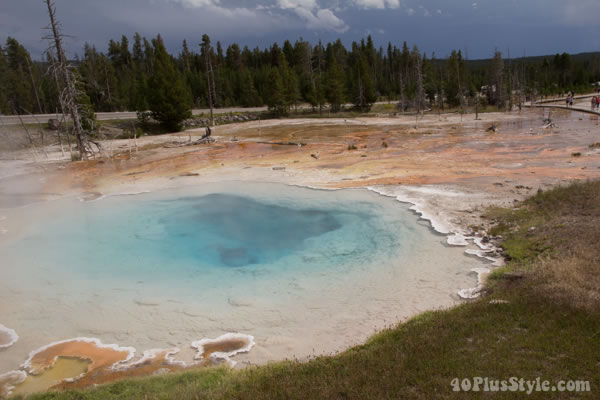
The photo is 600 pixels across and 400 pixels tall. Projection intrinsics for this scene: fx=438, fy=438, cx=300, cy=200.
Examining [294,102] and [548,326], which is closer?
[548,326]

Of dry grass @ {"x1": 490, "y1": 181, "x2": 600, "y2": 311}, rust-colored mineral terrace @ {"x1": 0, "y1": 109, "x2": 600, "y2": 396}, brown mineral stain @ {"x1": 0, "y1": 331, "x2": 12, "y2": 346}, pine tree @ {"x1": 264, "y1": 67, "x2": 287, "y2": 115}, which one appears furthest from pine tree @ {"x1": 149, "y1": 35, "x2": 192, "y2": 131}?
brown mineral stain @ {"x1": 0, "y1": 331, "x2": 12, "y2": 346}

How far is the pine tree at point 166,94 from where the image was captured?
135ft

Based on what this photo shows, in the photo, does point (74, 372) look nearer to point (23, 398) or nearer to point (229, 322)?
point (23, 398)

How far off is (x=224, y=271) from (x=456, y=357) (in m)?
6.98

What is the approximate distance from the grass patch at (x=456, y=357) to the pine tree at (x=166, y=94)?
3867cm

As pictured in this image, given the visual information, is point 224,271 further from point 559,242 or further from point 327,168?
point 327,168

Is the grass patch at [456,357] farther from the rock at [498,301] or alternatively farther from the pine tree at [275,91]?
the pine tree at [275,91]

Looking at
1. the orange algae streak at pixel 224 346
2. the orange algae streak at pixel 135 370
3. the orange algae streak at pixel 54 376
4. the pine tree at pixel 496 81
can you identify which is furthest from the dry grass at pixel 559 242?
the pine tree at pixel 496 81

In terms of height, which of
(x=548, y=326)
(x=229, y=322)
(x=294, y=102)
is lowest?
(x=229, y=322)

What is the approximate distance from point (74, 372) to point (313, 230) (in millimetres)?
8103

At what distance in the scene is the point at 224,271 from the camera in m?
11.1

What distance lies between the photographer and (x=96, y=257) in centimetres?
1241

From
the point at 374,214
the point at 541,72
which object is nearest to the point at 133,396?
the point at 374,214

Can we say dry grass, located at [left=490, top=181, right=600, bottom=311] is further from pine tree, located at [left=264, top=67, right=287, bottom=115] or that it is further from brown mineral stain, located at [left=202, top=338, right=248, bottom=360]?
pine tree, located at [left=264, top=67, right=287, bottom=115]
